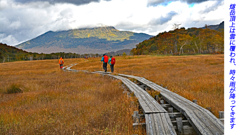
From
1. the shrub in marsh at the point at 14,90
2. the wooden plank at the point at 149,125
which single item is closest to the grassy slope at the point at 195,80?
the wooden plank at the point at 149,125

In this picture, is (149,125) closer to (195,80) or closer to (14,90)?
(195,80)

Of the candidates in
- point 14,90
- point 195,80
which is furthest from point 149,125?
point 14,90

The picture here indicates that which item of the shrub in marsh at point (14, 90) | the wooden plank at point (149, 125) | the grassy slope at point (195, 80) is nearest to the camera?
the wooden plank at point (149, 125)

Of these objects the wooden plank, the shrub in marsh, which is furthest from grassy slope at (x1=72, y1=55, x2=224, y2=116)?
the shrub in marsh

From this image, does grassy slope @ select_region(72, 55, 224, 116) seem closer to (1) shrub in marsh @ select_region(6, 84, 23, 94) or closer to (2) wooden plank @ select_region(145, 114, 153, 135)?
(2) wooden plank @ select_region(145, 114, 153, 135)

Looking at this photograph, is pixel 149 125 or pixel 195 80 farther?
pixel 195 80

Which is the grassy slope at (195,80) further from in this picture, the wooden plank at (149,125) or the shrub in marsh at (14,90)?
the shrub in marsh at (14,90)

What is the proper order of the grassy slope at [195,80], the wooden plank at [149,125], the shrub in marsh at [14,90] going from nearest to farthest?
the wooden plank at [149,125], the grassy slope at [195,80], the shrub in marsh at [14,90]

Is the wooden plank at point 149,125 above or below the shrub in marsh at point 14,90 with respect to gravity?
above

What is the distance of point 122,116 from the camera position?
517cm
